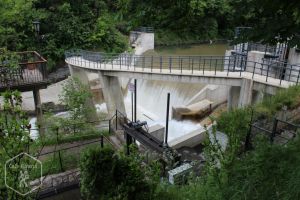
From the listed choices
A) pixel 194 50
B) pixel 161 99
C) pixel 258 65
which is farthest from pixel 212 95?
pixel 194 50

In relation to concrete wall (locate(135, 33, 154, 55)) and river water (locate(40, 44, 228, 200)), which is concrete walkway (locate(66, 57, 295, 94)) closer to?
river water (locate(40, 44, 228, 200))

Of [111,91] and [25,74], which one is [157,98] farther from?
[25,74]

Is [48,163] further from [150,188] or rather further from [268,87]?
[268,87]

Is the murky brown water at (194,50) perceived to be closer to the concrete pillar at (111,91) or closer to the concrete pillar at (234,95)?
the concrete pillar at (111,91)

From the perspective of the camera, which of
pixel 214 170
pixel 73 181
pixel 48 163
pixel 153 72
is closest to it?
pixel 214 170

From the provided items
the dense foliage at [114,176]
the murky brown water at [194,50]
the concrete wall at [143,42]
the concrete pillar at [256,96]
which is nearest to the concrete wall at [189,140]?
the concrete pillar at [256,96]

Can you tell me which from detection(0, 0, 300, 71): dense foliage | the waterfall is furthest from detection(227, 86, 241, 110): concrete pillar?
the waterfall

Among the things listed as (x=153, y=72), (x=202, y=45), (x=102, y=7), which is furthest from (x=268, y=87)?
(x=202, y=45)

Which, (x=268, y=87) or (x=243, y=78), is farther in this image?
(x=243, y=78)
